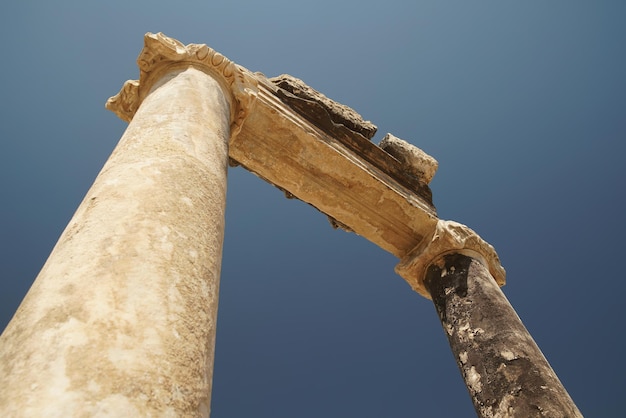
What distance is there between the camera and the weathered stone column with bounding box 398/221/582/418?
5207mm

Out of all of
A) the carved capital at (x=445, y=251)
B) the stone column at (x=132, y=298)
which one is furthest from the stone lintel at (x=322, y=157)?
the stone column at (x=132, y=298)

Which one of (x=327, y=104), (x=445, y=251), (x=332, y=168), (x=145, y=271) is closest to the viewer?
(x=145, y=271)

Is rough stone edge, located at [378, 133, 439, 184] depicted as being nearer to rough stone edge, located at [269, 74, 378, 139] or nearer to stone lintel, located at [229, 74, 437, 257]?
stone lintel, located at [229, 74, 437, 257]

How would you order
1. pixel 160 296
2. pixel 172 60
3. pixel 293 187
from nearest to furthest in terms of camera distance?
pixel 160 296 < pixel 172 60 < pixel 293 187

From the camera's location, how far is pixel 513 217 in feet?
89.8

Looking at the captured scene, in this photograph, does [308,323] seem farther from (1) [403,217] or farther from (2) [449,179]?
(1) [403,217]

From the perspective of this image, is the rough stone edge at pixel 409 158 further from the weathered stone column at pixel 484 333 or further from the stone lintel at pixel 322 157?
the weathered stone column at pixel 484 333

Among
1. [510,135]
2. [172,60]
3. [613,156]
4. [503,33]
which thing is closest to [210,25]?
[503,33]

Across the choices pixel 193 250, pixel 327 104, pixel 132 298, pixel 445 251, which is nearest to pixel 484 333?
pixel 445 251

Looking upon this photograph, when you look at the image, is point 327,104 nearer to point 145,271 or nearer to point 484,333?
point 484,333

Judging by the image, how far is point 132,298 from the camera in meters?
2.35

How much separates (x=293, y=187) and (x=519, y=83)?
934 inches

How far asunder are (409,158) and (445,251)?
1.89 metres

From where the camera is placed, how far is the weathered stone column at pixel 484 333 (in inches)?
205
